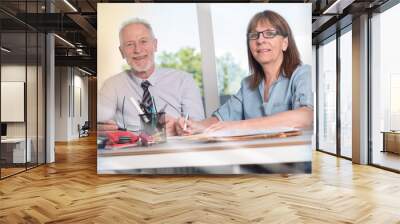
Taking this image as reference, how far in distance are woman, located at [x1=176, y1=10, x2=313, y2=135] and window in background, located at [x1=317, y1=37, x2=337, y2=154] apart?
4.04m

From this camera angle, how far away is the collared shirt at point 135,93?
678cm

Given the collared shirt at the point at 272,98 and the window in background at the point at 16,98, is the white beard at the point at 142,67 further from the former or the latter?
the window in background at the point at 16,98

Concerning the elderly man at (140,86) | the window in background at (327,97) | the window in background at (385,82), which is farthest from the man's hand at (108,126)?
the window in background at (327,97)

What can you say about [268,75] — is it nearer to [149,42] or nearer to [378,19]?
[149,42]

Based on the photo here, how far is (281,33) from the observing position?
6.76 meters

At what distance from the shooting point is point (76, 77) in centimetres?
1839

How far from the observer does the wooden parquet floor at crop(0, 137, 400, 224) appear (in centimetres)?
418

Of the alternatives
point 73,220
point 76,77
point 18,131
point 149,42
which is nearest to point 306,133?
point 149,42

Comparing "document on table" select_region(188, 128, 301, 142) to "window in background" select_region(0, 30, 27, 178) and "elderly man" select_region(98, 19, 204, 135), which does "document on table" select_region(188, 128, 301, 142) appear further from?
"window in background" select_region(0, 30, 27, 178)

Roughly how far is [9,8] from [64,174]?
3035 millimetres

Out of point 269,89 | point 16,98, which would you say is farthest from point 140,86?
point 16,98

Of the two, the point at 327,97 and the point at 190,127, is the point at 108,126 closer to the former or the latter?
the point at 190,127

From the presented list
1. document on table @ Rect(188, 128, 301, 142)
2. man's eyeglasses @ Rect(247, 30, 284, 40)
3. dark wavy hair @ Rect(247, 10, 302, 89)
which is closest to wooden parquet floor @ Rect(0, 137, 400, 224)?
document on table @ Rect(188, 128, 301, 142)

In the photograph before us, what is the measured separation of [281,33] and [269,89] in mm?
986
